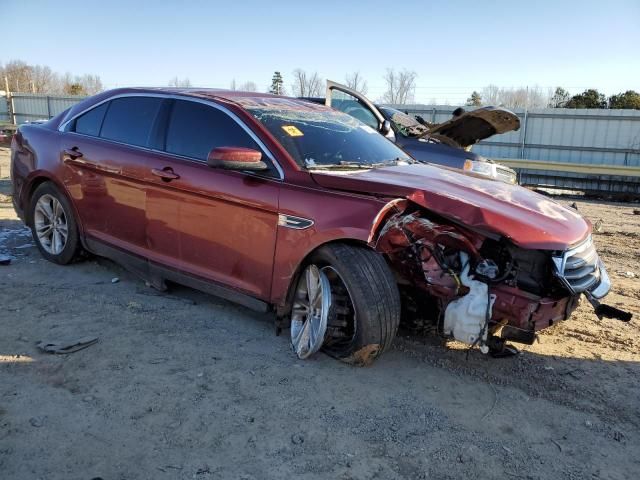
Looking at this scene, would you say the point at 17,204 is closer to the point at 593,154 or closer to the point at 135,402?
the point at 135,402

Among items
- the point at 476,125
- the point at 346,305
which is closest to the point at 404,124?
the point at 476,125

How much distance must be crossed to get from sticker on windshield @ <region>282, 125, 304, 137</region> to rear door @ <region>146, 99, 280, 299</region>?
260mm

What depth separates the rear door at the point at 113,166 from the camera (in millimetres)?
4453

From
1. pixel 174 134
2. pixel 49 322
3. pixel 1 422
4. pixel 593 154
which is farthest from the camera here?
pixel 593 154

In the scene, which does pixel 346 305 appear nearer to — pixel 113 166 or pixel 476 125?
pixel 113 166

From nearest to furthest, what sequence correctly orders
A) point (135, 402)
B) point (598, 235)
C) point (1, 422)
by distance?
1. point (1, 422)
2. point (135, 402)
3. point (598, 235)

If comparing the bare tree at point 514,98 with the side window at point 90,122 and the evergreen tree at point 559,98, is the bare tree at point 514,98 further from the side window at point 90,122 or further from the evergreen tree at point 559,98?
the side window at point 90,122

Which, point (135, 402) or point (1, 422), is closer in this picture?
point (1, 422)

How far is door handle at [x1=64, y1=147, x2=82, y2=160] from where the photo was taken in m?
4.89

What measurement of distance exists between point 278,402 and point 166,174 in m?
2.01

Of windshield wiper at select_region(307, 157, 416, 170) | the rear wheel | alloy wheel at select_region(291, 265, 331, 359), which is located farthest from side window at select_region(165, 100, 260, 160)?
the rear wheel

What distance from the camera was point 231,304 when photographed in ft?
14.9

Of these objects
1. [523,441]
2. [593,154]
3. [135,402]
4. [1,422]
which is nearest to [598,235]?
[523,441]

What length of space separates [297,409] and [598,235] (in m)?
6.68
